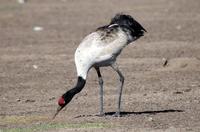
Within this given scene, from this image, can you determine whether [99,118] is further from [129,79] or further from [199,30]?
[199,30]

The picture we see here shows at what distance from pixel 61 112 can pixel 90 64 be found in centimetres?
103

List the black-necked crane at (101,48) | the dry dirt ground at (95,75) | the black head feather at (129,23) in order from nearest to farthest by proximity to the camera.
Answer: the dry dirt ground at (95,75)
the black-necked crane at (101,48)
the black head feather at (129,23)

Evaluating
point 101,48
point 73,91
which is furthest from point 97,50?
point 73,91

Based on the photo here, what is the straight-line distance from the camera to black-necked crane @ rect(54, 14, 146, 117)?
1301 centimetres

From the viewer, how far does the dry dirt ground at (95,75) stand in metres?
12.8

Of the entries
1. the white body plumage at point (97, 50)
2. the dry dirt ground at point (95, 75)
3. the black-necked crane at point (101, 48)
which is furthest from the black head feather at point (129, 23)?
the dry dirt ground at point (95, 75)

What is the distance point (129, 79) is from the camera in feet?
54.9

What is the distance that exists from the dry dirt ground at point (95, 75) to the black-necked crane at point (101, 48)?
0.44m

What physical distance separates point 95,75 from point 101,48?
418cm

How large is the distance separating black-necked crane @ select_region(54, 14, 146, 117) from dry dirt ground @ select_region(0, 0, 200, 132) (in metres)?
0.44

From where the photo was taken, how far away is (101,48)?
13.2 m

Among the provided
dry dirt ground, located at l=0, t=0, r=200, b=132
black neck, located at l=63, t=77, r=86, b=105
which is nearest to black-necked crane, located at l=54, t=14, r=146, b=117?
black neck, located at l=63, t=77, r=86, b=105

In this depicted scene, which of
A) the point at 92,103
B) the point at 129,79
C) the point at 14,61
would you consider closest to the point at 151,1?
the point at 14,61

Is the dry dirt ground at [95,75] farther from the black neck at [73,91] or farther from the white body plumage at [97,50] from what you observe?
the white body plumage at [97,50]
